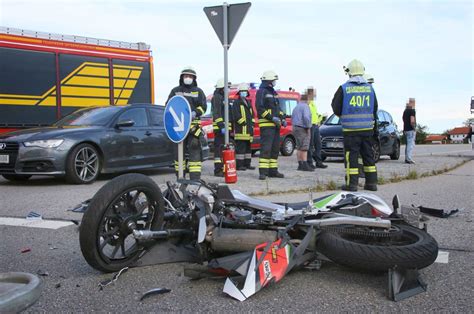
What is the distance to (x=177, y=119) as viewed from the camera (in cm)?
586

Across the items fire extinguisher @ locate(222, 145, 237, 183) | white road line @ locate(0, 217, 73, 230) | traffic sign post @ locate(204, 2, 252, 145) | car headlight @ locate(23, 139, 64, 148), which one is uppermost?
traffic sign post @ locate(204, 2, 252, 145)

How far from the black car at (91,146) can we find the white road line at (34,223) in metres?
2.76

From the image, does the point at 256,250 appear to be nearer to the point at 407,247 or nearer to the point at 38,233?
the point at 407,247

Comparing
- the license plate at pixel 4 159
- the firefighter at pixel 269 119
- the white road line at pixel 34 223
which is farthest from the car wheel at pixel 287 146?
the white road line at pixel 34 223

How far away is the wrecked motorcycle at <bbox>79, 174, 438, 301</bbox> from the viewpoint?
2.96 meters

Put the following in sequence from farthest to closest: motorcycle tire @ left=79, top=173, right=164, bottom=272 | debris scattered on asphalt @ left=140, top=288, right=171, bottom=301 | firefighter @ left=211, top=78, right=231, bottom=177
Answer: firefighter @ left=211, top=78, right=231, bottom=177 < motorcycle tire @ left=79, top=173, right=164, bottom=272 < debris scattered on asphalt @ left=140, top=288, right=171, bottom=301

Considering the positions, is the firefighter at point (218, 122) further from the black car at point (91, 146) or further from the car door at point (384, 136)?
the car door at point (384, 136)

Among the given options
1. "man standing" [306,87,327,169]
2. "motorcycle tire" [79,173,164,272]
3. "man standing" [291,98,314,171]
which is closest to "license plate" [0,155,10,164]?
"motorcycle tire" [79,173,164,272]

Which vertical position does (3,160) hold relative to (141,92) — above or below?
below

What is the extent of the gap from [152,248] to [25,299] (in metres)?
0.91

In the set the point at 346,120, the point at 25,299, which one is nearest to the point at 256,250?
the point at 25,299

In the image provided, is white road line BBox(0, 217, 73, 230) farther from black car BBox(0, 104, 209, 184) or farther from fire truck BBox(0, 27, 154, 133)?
fire truck BBox(0, 27, 154, 133)

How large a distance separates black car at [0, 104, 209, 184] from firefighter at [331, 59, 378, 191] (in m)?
3.71

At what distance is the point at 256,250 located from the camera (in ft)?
9.82
